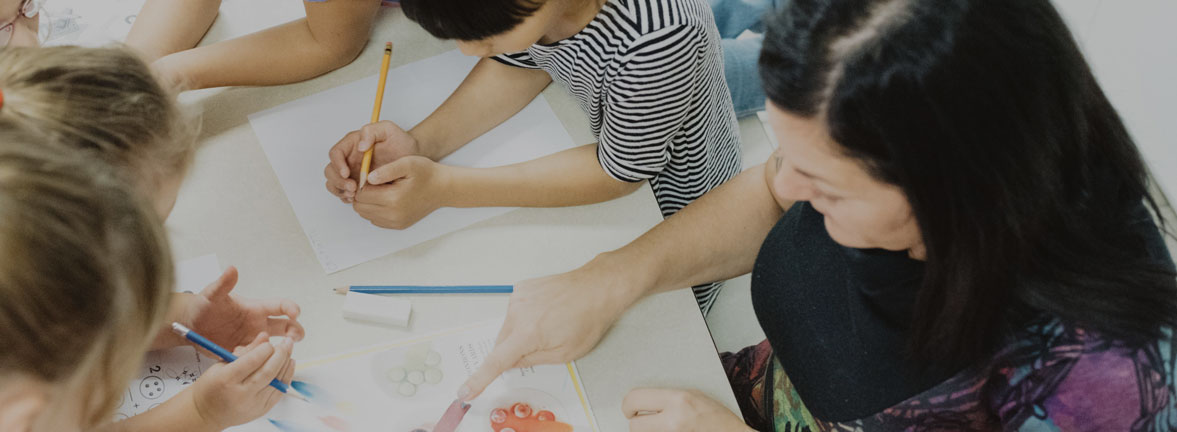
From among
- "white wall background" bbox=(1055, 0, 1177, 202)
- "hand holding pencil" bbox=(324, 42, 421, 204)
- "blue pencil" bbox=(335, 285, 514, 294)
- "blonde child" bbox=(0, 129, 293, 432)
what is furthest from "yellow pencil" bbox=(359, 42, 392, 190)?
"white wall background" bbox=(1055, 0, 1177, 202)

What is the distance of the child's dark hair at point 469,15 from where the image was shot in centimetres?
80

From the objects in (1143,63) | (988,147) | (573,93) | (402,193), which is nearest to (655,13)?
(573,93)

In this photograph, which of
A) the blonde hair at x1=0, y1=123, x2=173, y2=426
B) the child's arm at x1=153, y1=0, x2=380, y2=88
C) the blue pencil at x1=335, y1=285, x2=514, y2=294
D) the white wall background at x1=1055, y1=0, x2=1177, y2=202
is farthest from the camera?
the white wall background at x1=1055, y1=0, x2=1177, y2=202

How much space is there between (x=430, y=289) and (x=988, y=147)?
55 centimetres

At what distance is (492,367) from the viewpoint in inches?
32.0

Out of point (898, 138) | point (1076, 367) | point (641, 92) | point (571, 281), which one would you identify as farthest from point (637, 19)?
point (1076, 367)

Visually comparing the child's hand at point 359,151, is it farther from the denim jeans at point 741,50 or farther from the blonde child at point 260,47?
the denim jeans at point 741,50

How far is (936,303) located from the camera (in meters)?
0.67

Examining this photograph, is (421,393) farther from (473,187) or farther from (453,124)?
(453,124)

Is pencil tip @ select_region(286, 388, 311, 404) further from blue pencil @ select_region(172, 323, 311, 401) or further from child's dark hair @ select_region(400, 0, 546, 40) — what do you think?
child's dark hair @ select_region(400, 0, 546, 40)

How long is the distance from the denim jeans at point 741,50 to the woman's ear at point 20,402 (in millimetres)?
1133

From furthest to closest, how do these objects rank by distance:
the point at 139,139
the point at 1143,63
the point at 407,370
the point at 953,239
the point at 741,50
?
the point at 1143,63 → the point at 741,50 → the point at 407,370 → the point at 139,139 → the point at 953,239

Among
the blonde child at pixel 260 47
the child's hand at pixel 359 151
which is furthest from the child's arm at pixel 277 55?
the child's hand at pixel 359 151

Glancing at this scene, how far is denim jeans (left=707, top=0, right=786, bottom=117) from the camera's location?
57.2 inches
